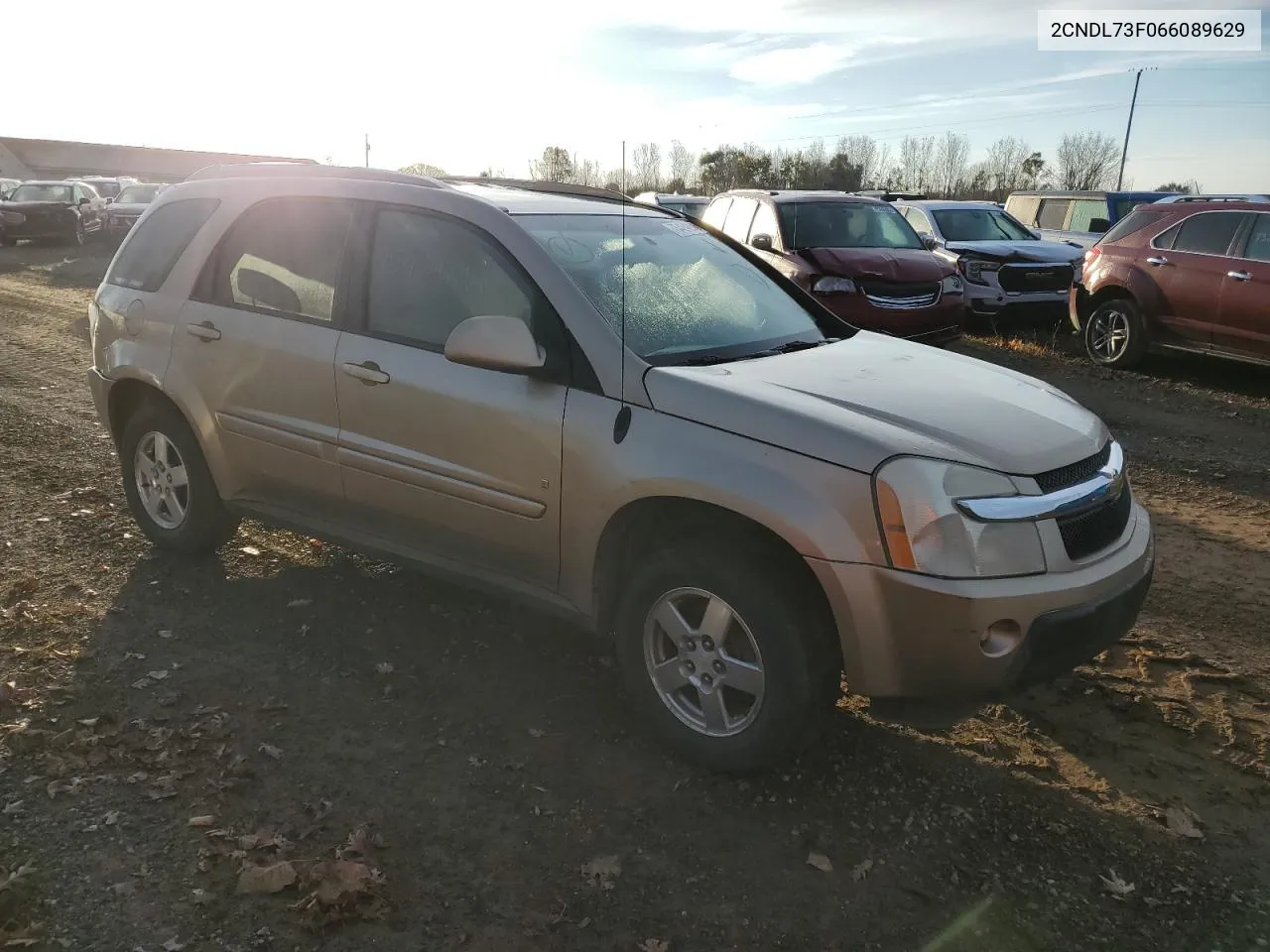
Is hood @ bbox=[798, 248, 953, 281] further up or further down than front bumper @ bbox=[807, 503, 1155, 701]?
further up

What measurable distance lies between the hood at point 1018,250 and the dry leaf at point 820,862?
1092 centimetres

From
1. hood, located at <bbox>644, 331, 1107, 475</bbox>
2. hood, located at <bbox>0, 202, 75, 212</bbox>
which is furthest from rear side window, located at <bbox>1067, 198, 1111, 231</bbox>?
hood, located at <bbox>0, 202, 75, 212</bbox>

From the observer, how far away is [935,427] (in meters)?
3.17

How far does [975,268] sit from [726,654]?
34.6 ft

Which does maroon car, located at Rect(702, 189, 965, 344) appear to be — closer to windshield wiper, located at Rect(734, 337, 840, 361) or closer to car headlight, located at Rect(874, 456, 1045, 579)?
windshield wiper, located at Rect(734, 337, 840, 361)

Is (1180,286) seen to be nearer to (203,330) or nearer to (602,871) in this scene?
(203,330)

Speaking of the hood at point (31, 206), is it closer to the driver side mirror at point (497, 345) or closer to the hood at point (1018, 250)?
the hood at point (1018, 250)

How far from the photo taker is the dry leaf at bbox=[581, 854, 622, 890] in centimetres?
293

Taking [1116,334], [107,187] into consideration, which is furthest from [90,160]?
[1116,334]

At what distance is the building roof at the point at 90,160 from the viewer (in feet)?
236

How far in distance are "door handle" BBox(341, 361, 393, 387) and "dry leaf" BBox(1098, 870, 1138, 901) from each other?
292 cm

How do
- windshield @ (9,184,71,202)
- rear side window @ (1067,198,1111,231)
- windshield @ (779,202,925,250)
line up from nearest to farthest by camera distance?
windshield @ (779,202,925,250)
rear side window @ (1067,198,1111,231)
windshield @ (9,184,71,202)

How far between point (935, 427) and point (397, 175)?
2459mm

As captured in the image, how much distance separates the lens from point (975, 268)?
496 inches
